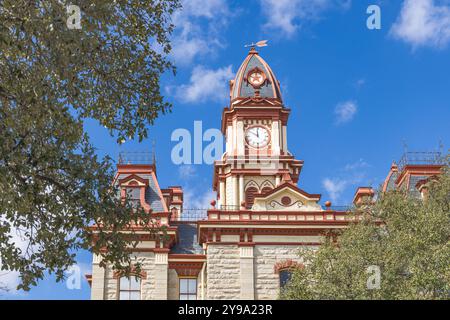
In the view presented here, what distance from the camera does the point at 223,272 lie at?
107ft

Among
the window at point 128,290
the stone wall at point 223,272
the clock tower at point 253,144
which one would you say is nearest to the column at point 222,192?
the clock tower at point 253,144

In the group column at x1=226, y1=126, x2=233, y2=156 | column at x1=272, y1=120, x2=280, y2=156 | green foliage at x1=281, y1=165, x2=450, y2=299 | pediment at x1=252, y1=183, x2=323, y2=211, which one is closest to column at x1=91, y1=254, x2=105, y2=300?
pediment at x1=252, y1=183, x2=323, y2=211

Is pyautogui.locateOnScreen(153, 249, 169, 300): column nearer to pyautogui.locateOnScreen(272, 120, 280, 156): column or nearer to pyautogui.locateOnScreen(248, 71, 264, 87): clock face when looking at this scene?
pyautogui.locateOnScreen(272, 120, 280, 156): column

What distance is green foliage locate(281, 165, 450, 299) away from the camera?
22984 mm

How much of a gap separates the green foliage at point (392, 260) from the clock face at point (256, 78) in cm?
2000

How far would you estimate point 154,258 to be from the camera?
3372 centimetres

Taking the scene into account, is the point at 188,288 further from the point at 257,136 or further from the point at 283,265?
the point at 257,136

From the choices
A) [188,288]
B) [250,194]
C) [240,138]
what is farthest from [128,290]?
[240,138]

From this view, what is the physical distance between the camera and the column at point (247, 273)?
32.2 meters

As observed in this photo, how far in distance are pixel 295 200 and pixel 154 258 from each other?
7.20 meters

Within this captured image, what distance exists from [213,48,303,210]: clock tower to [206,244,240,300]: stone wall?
8.23 m

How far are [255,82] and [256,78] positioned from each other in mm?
361
